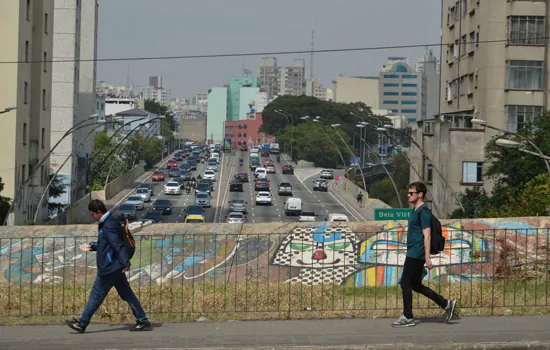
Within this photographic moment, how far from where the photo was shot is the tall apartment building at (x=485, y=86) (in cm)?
5653

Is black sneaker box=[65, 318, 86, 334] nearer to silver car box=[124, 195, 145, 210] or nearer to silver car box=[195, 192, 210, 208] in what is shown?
silver car box=[124, 195, 145, 210]

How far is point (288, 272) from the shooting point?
12375 mm

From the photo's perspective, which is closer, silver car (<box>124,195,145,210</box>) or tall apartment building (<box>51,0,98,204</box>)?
silver car (<box>124,195,145,210</box>)

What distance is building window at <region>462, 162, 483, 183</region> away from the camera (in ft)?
193

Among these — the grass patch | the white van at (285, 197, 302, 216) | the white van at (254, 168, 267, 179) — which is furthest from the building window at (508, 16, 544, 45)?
the white van at (254, 168, 267, 179)

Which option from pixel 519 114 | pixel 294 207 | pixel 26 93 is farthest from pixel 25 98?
pixel 519 114

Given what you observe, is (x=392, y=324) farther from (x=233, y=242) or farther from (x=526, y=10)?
(x=526, y=10)

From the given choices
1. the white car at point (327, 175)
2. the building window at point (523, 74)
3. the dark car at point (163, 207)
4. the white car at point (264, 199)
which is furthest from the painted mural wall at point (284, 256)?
the white car at point (327, 175)

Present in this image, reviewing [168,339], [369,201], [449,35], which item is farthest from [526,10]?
[168,339]

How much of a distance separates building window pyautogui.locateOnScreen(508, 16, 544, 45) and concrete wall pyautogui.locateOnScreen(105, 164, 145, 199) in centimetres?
3990

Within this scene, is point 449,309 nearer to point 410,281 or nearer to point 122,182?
point 410,281

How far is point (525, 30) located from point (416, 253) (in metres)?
49.5

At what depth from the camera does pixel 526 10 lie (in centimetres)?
5653

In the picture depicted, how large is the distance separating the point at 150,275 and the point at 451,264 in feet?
13.7
